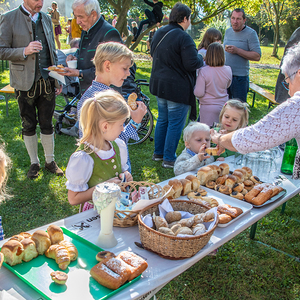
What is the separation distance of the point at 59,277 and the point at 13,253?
237mm

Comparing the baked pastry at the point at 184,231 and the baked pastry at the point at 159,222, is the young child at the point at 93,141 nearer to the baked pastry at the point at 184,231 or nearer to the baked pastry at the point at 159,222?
the baked pastry at the point at 159,222

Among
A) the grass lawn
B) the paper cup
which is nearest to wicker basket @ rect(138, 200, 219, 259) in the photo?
the grass lawn

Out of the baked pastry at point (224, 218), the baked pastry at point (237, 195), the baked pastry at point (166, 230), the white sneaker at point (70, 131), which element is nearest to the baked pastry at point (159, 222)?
the baked pastry at point (166, 230)

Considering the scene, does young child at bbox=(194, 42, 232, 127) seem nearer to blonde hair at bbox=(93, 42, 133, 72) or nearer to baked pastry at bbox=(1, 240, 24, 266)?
blonde hair at bbox=(93, 42, 133, 72)

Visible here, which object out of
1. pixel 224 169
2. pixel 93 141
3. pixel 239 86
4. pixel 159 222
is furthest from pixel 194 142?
pixel 239 86

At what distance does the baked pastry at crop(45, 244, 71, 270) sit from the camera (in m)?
1.21

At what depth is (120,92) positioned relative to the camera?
2834 millimetres

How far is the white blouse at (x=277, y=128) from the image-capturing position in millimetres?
1706

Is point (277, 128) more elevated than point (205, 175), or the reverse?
Result: point (277, 128)

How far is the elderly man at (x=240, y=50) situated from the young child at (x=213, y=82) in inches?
38.6

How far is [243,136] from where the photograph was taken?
1.85 meters

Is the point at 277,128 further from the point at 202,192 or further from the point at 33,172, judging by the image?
the point at 33,172

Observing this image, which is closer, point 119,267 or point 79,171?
point 119,267

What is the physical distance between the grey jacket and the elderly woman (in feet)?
8.08
